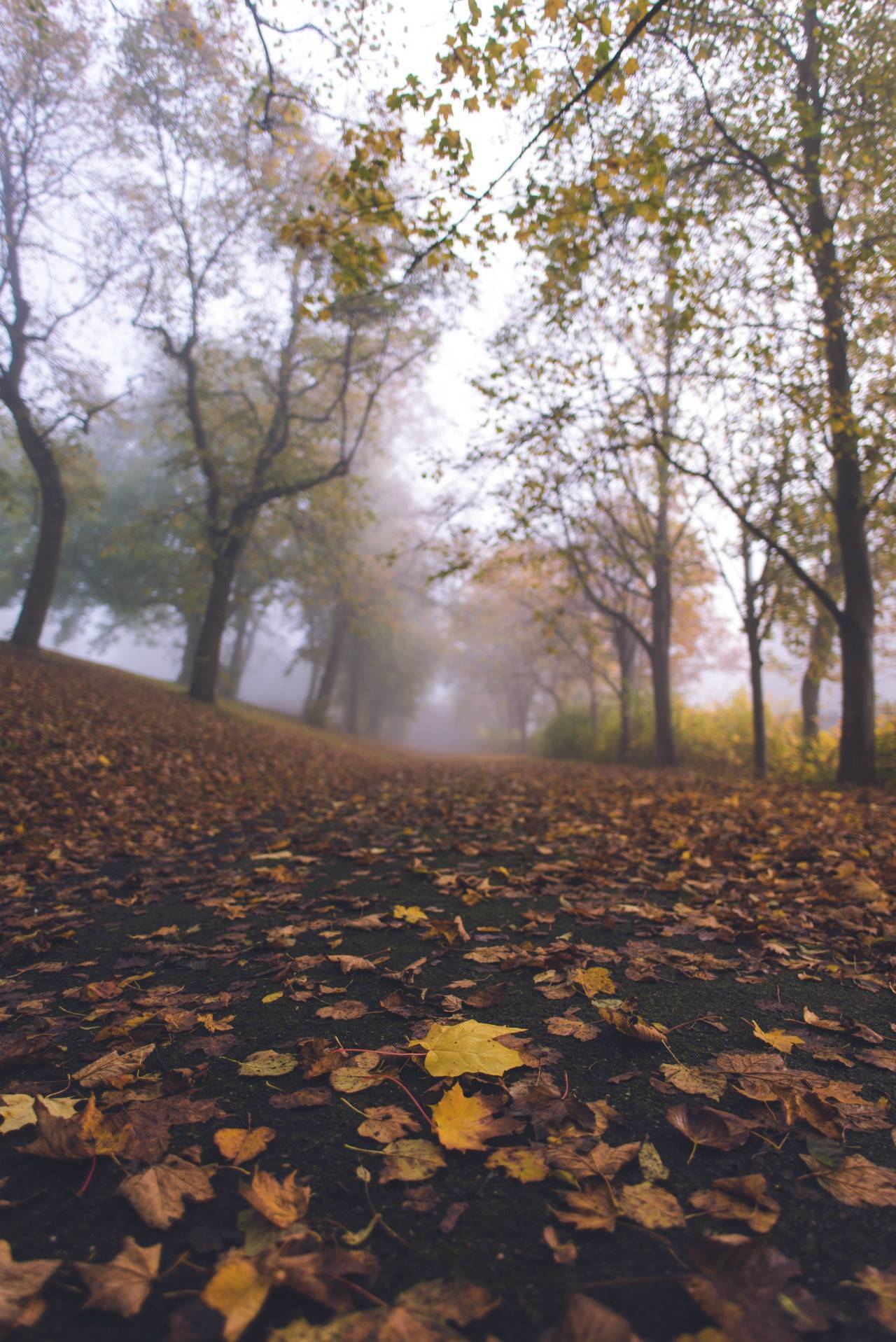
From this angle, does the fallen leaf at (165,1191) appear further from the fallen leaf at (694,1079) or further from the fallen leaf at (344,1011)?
the fallen leaf at (694,1079)

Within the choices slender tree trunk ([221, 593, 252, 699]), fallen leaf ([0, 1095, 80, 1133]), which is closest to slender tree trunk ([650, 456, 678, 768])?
fallen leaf ([0, 1095, 80, 1133])

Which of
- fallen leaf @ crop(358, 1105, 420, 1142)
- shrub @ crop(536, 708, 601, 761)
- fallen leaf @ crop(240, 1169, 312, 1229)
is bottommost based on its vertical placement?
fallen leaf @ crop(240, 1169, 312, 1229)

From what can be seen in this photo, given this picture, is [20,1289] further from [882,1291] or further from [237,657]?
[237,657]

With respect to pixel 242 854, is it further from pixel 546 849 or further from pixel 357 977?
pixel 357 977

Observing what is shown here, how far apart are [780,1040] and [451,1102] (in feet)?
3.51

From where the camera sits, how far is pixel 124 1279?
1.10 meters

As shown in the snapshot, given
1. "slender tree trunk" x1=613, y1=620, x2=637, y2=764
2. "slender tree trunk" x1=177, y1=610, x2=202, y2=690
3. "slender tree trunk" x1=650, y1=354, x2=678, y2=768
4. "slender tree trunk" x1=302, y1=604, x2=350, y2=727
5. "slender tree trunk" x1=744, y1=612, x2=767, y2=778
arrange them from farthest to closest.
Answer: "slender tree trunk" x1=177, y1=610, x2=202, y2=690, "slender tree trunk" x1=302, y1=604, x2=350, y2=727, "slender tree trunk" x1=613, y1=620, x2=637, y2=764, "slender tree trunk" x1=650, y1=354, x2=678, y2=768, "slender tree trunk" x1=744, y1=612, x2=767, y2=778

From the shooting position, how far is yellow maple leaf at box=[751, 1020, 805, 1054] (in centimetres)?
188

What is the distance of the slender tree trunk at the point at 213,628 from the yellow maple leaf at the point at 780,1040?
15.5m

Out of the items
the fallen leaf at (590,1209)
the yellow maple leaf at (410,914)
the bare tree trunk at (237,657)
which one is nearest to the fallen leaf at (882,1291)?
the fallen leaf at (590,1209)

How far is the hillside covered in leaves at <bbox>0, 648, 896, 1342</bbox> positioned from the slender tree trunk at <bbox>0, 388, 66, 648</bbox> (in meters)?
11.7

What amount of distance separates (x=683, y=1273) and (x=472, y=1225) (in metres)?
0.39

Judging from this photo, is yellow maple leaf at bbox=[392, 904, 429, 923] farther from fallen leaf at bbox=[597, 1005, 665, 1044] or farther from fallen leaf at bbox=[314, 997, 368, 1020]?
fallen leaf at bbox=[597, 1005, 665, 1044]

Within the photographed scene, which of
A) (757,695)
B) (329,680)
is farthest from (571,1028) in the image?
(329,680)
